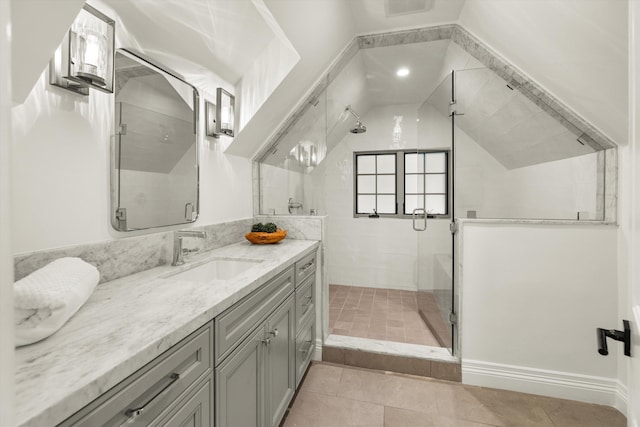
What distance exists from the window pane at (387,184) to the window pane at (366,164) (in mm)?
168

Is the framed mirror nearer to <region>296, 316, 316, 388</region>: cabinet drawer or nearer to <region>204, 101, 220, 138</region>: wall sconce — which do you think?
<region>204, 101, 220, 138</region>: wall sconce

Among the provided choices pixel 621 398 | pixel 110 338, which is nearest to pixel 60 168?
pixel 110 338

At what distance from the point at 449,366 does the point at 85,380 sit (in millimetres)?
2216

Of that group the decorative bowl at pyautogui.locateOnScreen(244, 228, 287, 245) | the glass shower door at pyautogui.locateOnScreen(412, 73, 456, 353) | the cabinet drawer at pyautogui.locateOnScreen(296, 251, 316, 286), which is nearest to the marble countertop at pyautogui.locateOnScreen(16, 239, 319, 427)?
the cabinet drawer at pyautogui.locateOnScreen(296, 251, 316, 286)

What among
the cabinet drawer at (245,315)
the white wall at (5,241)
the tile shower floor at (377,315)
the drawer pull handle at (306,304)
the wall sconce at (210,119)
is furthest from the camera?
the tile shower floor at (377,315)

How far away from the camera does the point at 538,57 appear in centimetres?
170

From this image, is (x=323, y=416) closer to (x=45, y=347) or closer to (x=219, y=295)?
(x=219, y=295)

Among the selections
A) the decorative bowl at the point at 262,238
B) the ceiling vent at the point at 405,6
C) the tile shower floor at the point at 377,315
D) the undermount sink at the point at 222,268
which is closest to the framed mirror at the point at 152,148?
the undermount sink at the point at 222,268

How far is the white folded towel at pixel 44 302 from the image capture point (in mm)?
703

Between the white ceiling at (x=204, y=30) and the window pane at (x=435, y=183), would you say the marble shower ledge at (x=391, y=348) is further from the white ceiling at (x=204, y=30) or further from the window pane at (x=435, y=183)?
the white ceiling at (x=204, y=30)

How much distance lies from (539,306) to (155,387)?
89.7 inches

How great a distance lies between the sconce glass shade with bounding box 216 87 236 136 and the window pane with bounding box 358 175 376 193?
2433mm

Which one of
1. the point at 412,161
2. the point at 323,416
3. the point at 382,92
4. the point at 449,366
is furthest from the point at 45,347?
the point at 412,161

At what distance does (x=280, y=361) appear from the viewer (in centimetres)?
154
